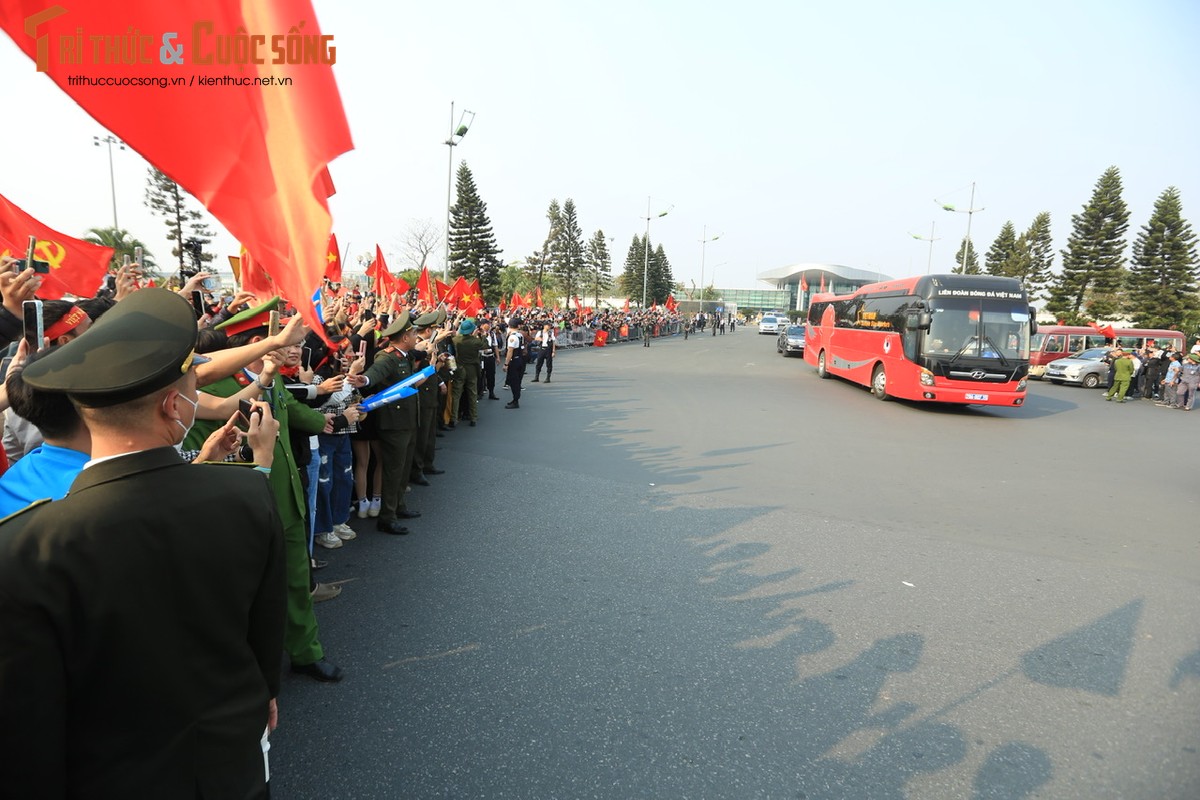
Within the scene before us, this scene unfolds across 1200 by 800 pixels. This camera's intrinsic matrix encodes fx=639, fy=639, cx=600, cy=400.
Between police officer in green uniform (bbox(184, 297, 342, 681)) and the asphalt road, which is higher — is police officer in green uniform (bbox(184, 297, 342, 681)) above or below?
above

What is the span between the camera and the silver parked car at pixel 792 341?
108 feet

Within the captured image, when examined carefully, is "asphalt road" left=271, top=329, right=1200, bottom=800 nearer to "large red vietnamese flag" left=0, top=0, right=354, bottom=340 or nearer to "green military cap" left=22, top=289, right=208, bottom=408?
"large red vietnamese flag" left=0, top=0, right=354, bottom=340

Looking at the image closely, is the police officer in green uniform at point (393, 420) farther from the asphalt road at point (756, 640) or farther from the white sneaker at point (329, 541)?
the white sneaker at point (329, 541)

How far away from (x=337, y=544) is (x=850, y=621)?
402 centimetres

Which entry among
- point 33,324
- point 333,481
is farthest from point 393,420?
point 33,324

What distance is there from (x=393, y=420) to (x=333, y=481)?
72 centimetres

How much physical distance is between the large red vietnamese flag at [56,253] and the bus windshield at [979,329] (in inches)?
586

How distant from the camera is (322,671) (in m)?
3.39

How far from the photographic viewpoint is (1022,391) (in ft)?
46.2

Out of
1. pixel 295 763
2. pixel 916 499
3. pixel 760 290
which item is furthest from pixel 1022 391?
pixel 760 290

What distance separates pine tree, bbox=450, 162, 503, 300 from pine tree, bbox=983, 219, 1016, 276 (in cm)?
4893

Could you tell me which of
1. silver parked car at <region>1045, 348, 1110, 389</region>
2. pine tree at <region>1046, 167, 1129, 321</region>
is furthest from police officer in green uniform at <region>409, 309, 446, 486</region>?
pine tree at <region>1046, 167, 1129, 321</region>

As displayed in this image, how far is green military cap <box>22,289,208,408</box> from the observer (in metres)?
1.28

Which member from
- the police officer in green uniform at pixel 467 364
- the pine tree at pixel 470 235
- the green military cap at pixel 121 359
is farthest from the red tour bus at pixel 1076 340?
the pine tree at pixel 470 235
